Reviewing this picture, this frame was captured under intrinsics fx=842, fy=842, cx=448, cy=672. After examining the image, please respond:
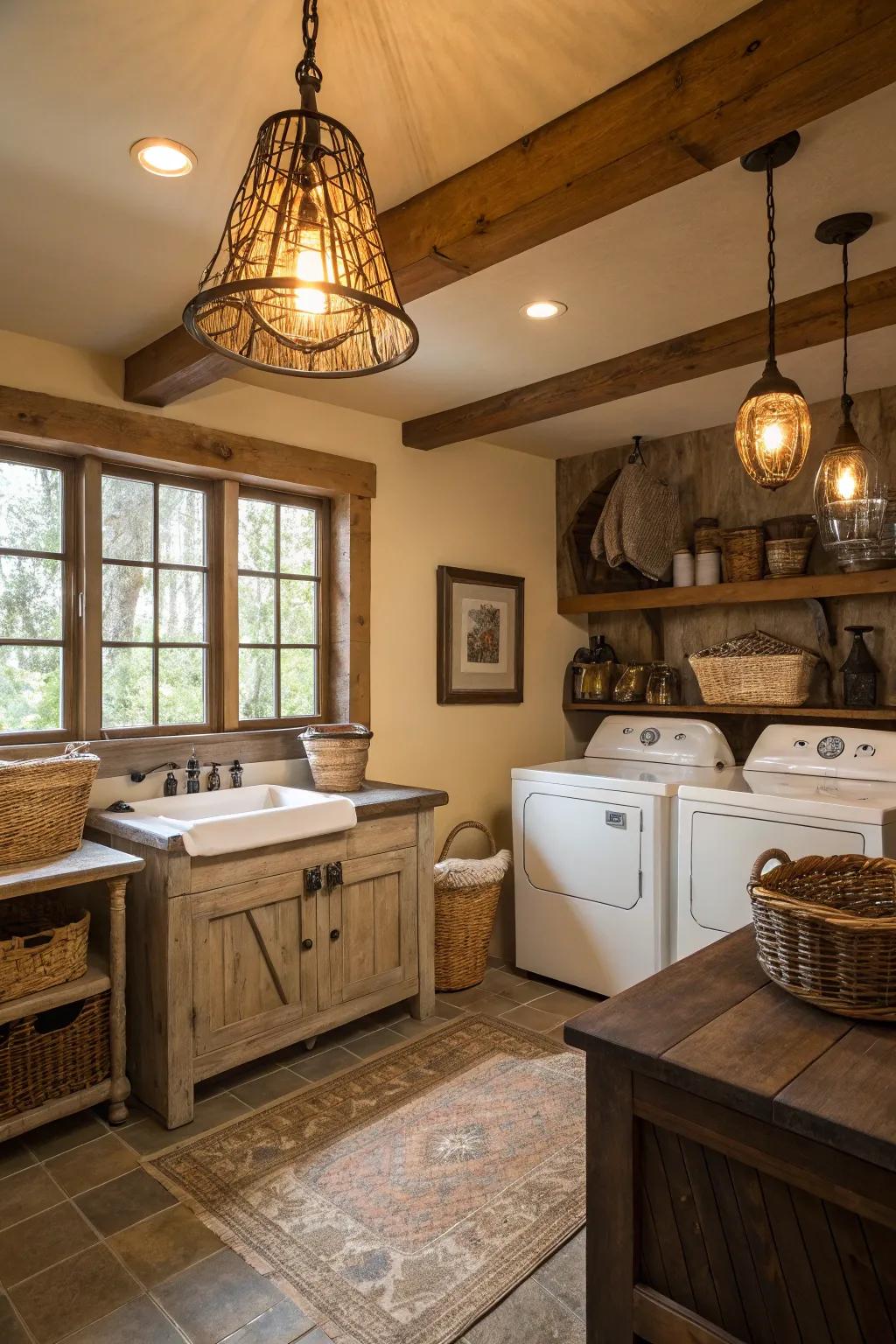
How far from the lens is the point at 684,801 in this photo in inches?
124

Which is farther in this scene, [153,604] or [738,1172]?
[153,604]

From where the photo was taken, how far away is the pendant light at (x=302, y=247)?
1.15m

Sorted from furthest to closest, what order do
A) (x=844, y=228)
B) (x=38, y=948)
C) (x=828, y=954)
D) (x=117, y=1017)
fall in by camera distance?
(x=117, y=1017), (x=38, y=948), (x=844, y=228), (x=828, y=954)

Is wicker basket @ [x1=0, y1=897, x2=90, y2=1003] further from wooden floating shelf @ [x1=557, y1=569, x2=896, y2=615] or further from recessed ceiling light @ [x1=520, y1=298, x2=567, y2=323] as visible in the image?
wooden floating shelf @ [x1=557, y1=569, x2=896, y2=615]

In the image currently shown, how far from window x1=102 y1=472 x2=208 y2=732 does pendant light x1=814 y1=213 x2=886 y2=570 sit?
2151 mm

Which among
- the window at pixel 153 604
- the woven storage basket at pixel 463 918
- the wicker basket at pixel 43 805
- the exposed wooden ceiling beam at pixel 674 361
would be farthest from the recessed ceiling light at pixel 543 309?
the woven storage basket at pixel 463 918

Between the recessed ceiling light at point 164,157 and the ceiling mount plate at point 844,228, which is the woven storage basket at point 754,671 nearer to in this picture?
the ceiling mount plate at point 844,228

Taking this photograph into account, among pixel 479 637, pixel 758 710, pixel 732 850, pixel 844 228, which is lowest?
pixel 732 850

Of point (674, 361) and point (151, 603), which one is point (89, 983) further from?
point (674, 361)

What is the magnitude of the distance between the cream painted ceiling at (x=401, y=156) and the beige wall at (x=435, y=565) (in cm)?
63

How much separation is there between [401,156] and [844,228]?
107 cm

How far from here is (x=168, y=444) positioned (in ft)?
9.48

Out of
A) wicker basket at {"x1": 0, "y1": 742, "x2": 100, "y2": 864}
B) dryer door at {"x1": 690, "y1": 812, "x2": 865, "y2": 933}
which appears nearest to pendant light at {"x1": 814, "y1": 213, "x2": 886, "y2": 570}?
dryer door at {"x1": 690, "y1": 812, "x2": 865, "y2": 933}

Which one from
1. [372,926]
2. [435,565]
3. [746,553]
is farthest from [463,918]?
[746,553]
